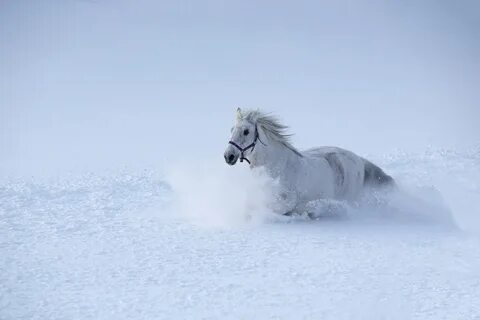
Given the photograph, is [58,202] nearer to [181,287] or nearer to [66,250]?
[66,250]

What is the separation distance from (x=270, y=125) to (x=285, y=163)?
493 millimetres

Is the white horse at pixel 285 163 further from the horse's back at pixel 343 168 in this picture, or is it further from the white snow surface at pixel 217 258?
the white snow surface at pixel 217 258

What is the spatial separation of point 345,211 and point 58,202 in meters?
3.84

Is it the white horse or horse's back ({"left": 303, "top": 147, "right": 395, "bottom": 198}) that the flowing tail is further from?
the white horse

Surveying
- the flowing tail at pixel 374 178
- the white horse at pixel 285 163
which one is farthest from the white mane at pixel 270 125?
the flowing tail at pixel 374 178

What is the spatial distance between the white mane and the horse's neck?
0.10 m

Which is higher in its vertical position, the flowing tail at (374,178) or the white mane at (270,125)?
the white mane at (270,125)

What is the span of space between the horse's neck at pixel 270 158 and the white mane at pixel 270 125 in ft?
0.33

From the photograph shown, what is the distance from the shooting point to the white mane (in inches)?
255

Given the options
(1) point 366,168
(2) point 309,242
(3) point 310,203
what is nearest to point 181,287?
(2) point 309,242

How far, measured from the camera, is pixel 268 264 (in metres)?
4.64

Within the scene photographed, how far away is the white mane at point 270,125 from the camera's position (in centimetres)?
648

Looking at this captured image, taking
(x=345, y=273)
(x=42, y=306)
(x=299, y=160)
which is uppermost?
(x=299, y=160)

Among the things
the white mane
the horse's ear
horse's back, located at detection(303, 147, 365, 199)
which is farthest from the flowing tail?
the horse's ear
